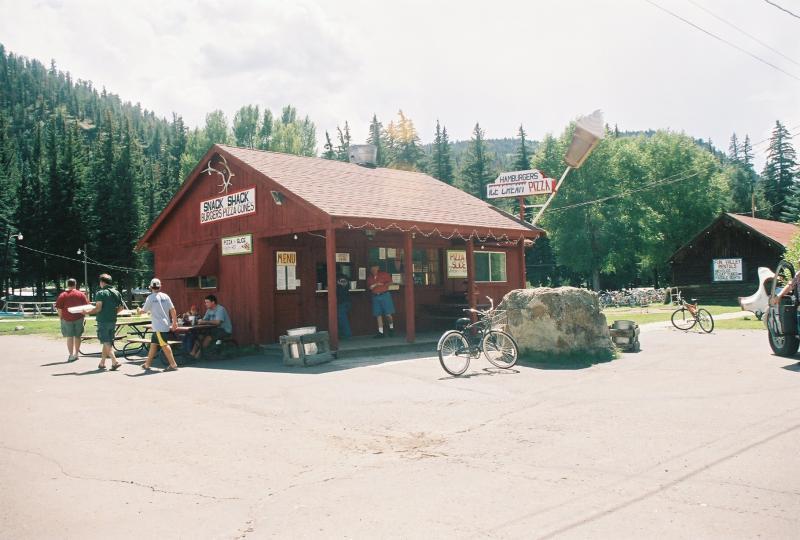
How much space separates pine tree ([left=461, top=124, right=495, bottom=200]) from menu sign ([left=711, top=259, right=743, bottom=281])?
3975cm

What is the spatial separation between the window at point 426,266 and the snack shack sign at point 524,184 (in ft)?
36.7

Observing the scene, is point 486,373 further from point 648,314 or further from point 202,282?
point 648,314

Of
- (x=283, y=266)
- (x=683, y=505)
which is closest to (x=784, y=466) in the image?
(x=683, y=505)

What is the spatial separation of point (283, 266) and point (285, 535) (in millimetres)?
12630

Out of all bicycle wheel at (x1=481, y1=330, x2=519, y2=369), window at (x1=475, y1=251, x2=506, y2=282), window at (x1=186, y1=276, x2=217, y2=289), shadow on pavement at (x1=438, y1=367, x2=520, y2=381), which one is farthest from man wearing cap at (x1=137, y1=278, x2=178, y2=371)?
window at (x1=475, y1=251, x2=506, y2=282)

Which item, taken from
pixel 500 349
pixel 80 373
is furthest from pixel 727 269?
pixel 80 373

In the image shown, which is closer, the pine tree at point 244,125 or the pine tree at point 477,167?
the pine tree at point 244,125

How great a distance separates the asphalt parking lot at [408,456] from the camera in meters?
4.41

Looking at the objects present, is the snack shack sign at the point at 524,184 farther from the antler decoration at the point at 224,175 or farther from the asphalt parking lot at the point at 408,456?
the asphalt parking lot at the point at 408,456

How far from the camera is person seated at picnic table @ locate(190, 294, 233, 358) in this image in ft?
47.3

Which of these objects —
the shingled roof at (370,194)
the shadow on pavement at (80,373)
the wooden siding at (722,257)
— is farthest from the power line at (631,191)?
the shadow on pavement at (80,373)

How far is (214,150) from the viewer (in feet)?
57.9

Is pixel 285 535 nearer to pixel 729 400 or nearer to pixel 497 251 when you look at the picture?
pixel 729 400

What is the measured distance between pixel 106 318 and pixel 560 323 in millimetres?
9358
